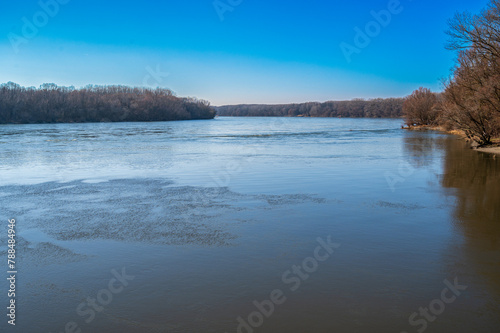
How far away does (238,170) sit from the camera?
52.1ft

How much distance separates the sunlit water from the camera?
14.9ft

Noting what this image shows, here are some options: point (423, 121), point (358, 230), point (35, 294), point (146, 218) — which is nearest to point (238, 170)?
point (146, 218)

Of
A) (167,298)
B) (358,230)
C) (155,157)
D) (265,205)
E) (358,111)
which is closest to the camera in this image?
(167,298)

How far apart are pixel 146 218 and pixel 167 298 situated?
152 inches

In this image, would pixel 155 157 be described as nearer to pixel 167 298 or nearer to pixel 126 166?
pixel 126 166
